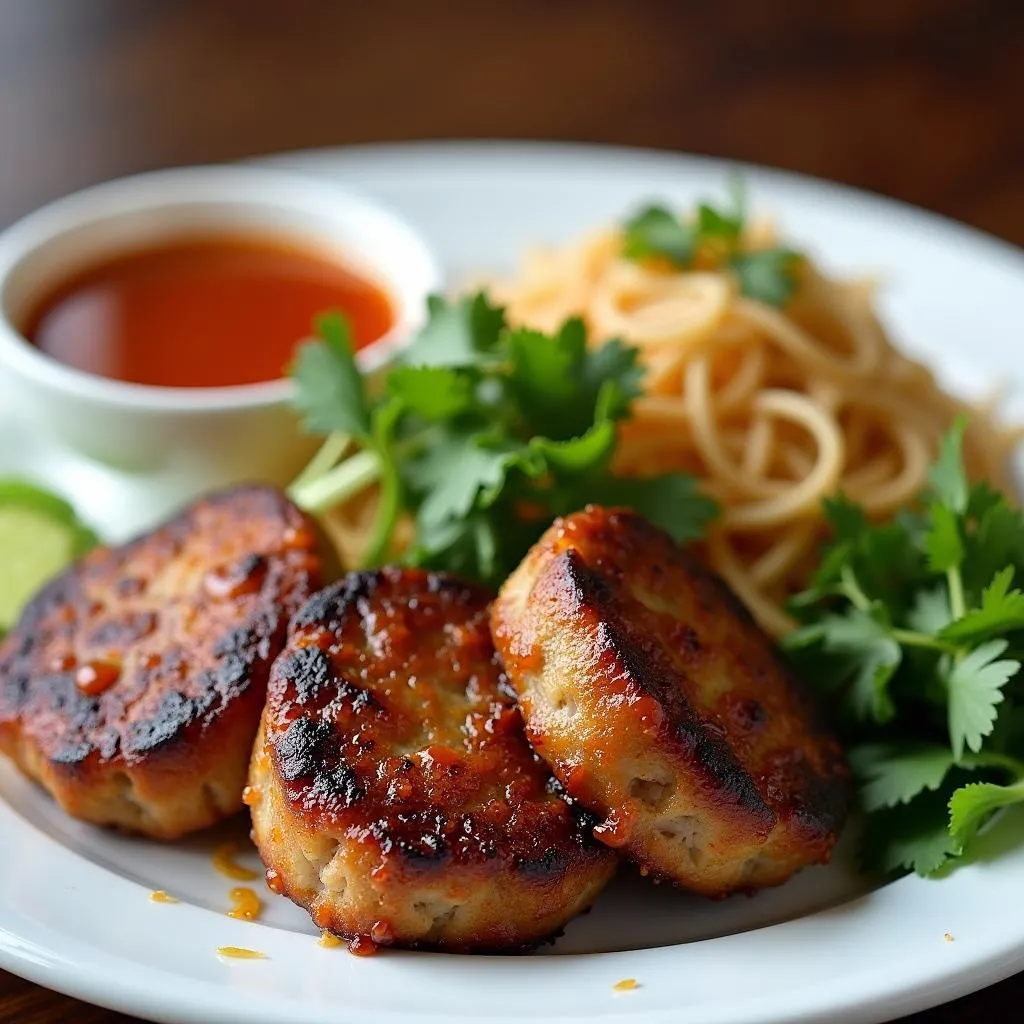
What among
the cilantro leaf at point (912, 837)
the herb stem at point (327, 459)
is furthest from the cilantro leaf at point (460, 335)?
the cilantro leaf at point (912, 837)

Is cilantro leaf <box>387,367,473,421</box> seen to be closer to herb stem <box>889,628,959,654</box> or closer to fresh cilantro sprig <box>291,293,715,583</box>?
fresh cilantro sprig <box>291,293,715,583</box>

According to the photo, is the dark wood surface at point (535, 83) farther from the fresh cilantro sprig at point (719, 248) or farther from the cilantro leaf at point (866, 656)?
the cilantro leaf at point (866, 656)

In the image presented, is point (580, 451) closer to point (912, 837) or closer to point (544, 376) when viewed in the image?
point (544, 376)

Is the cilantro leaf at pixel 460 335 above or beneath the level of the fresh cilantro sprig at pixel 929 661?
above

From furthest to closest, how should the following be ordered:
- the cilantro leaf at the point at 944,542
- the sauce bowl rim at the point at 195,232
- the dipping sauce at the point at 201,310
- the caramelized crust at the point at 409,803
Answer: the dipping sauce at the point at 201,310 → the sauce bowl rim at the point at 195,232 → the cilantro leaf at the point at 944,542 → the caramelized crust at the point at 409,803

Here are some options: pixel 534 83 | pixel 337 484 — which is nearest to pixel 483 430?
pixel 337 484

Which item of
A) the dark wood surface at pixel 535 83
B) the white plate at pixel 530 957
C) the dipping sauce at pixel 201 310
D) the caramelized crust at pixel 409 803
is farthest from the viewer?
the dark wood surface at pixel 535 83
